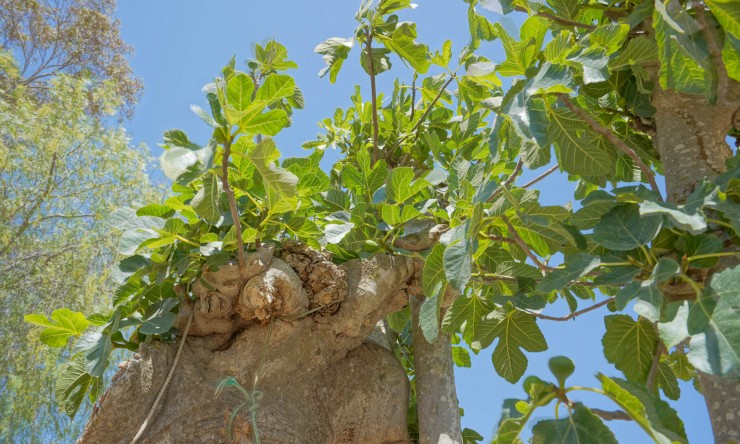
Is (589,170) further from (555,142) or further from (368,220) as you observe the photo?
(368,220)

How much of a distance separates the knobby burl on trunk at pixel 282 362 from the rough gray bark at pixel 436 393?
0.05 m

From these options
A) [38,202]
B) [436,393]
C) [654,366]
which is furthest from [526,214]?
[38,202]

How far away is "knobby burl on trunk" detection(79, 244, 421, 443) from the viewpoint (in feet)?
3.97

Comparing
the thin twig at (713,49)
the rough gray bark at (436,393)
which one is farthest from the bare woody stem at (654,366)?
the rough gray bark at (436,393)

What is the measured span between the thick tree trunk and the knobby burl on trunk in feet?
2.09

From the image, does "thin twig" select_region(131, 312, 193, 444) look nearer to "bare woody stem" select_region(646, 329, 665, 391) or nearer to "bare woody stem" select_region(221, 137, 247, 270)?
"bare woody stem" select_region(221, 137, 247, 270)

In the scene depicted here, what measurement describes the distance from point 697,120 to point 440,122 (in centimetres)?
90

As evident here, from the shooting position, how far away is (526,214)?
3.16ft

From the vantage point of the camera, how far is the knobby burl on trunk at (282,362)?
1.21 meters

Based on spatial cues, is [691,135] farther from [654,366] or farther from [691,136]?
[654,366]

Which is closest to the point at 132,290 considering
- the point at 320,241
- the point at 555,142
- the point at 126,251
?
the point at 126,251

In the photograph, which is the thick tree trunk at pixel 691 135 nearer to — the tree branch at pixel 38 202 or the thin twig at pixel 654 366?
the thin twig at pixel 654 366

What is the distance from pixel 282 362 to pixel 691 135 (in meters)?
0.94

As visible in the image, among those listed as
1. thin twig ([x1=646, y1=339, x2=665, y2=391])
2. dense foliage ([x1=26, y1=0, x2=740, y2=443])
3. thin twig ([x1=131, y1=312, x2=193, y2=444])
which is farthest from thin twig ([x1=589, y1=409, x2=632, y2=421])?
thin twig ([x1=131, y1=312, x2=193, y2=444])
